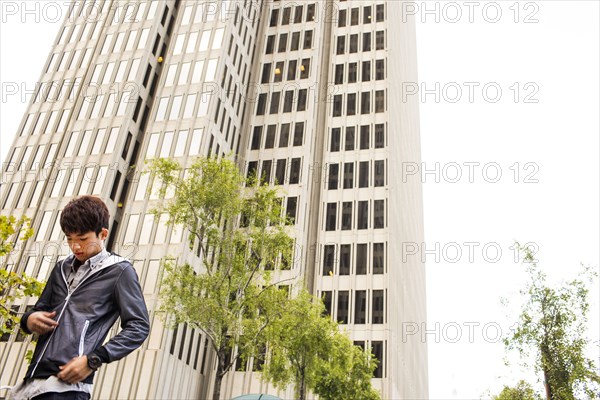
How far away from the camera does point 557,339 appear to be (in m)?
22.3

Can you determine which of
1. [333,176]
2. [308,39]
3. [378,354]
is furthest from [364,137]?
[378,354]

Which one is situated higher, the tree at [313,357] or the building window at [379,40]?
the building window at [379,40]

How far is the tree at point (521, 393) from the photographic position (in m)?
23.6

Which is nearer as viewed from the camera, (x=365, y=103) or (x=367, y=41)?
(x=365, y=103)

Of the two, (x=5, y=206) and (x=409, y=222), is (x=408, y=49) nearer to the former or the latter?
(x=409, y=222)

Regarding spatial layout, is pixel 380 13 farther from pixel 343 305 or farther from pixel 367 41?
pixel 343 305

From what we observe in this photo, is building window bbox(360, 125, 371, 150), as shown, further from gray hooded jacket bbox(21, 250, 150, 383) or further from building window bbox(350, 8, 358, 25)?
gray hooded jacket bbox(21, 250, 150, 383)

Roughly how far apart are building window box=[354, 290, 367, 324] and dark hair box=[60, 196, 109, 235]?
41.5 metres

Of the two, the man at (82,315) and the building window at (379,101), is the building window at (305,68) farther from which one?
the man at (82,315)

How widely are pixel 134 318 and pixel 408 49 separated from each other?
266 feet

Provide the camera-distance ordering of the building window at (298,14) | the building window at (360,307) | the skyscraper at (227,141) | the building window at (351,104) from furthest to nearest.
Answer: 1. the building window at (298,14)
2. the building window at (351,104)
3. the building window at (360,307)
4. the skyscraper at (227,141)

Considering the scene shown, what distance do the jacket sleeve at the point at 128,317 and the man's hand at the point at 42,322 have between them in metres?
0.34

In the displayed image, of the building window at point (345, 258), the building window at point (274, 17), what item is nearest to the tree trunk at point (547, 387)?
the building window at point (345, 258)

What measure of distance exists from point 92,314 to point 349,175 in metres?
47.4
